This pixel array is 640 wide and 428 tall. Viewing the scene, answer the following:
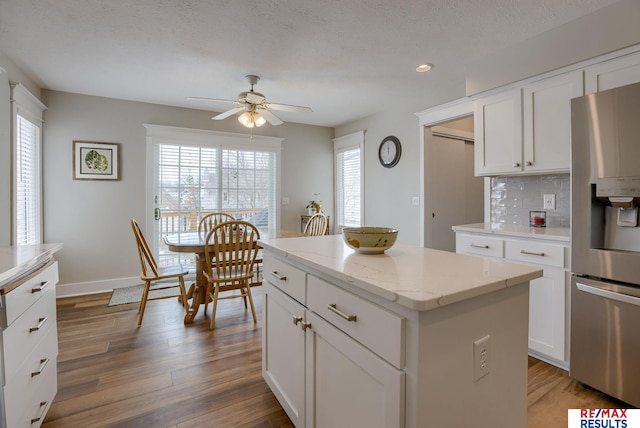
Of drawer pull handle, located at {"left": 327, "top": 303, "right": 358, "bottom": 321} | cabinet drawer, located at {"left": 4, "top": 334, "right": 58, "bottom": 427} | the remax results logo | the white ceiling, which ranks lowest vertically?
the remax results logo

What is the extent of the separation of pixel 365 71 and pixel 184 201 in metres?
2.94

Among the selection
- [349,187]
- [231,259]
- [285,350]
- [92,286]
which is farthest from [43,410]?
[349,187]

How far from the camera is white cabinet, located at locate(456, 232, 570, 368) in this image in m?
2.07

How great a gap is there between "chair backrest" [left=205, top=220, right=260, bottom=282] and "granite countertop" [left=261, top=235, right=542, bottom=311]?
133 centimetres

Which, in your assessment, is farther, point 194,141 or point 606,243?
point 194,141

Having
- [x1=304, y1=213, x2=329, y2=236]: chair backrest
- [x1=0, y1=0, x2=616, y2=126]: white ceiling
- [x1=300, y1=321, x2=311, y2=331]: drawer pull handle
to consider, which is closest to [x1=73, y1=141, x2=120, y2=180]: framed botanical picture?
[x1=0, y1=0, x2=616, y2=126]: white ceiling

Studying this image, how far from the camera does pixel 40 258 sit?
1438 mm

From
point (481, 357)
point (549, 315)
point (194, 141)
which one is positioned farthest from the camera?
point (194, 141)

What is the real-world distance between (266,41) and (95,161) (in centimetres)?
279

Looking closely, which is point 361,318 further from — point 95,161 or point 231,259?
point 95,161

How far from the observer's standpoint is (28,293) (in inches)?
52.4

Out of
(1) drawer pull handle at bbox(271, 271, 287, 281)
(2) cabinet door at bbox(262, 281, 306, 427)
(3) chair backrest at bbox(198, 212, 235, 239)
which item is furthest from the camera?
(3) chair backrest at bbox(198, 212, 235, 239)

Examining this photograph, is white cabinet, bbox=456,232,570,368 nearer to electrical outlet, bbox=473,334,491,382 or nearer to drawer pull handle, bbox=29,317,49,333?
electrical outlet, bbox=473,334,491,382

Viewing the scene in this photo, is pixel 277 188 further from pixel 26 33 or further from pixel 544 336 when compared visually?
pixel 544 336
